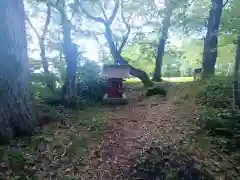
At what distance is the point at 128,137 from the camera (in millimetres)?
4148

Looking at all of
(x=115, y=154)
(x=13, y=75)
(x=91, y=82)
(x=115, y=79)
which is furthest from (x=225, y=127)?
(x=91, y=82)

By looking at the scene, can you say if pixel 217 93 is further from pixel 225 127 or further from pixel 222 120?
pixel 225 127

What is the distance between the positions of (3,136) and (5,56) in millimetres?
1326

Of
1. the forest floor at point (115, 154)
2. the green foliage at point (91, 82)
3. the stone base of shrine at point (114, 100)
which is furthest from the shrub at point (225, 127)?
the green foliage at point (91, 82)

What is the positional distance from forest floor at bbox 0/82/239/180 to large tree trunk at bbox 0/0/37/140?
30 centimetres

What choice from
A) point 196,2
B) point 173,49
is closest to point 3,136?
point 196,2

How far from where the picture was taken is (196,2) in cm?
1268

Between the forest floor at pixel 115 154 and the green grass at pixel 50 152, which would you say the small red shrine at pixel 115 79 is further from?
the green grass at pixel 50 152

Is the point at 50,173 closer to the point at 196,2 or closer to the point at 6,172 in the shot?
the point at 6,172

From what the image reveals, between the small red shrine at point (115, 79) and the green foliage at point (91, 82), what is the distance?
1.49 feet

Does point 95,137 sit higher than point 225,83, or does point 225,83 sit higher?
point 225,83

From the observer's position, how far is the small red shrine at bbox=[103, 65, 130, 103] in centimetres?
815

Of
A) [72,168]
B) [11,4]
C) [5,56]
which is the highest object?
[11,4]

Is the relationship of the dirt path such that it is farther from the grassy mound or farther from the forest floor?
the grassy mound
